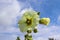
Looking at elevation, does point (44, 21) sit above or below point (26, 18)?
below

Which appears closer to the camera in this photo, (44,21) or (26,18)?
(44,21)

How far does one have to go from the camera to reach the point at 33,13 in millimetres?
3691

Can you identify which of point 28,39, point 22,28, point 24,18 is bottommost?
point 28,39

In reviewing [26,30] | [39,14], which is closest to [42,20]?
[39,14]

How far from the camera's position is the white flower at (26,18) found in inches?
141

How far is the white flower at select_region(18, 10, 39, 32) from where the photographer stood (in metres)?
3.59

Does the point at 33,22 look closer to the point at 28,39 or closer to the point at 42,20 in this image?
the point at 42,20

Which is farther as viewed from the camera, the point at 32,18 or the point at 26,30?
the point at 32,18

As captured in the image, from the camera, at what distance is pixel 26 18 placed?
383 centimetres

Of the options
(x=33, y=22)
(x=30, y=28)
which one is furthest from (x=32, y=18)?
(x=30, y=28)

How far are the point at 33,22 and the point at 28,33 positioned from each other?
36 cm

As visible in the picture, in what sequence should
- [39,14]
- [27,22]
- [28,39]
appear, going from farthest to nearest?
[27,22] → [39,14] → [28,39]

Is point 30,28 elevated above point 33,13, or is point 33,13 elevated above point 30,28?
point 33,13

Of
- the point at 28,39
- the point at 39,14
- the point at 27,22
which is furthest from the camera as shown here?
the point at 27,22
